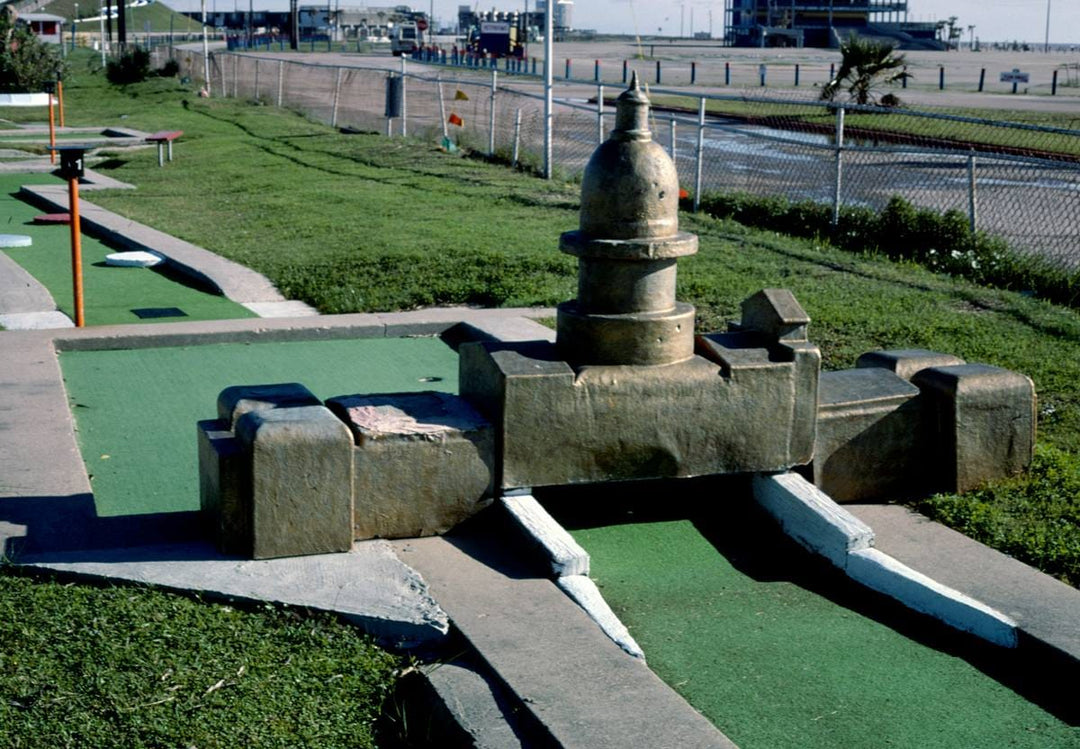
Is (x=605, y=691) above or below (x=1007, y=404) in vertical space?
below

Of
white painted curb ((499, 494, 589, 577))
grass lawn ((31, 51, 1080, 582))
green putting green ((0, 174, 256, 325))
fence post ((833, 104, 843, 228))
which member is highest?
fence post ((833, 104, 843, 228))

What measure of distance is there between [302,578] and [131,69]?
140ft

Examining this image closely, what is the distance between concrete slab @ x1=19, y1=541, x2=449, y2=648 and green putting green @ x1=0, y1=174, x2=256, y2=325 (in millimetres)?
5053

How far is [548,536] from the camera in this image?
5.01 metres

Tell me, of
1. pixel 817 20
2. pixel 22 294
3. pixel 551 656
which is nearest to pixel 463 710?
pixel 551 656

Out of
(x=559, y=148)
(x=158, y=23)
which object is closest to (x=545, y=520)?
(x=559, y=148)

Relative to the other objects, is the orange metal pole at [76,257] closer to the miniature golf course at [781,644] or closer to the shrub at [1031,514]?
the miniature golf course at [781,644]

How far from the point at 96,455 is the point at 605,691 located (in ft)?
11.4

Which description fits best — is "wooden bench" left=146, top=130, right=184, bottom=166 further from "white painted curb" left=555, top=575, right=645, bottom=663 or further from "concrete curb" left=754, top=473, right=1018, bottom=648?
"white painted curb" left=555, top=575, right=645, bottom=663

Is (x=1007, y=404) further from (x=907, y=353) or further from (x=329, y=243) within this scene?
(x=329, y=243)

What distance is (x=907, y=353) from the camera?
6.46 m

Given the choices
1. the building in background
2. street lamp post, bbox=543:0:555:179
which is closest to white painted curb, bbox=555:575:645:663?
street lamp post, bbox=543:0:555:179

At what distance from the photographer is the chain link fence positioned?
47.2 ft

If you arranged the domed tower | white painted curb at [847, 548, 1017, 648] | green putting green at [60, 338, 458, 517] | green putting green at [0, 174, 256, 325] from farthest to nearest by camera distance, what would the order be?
green putting green at [0, 174, 256, 325] → green putting green at [60, 338, 458, 517] → the domed tower → white painted curb at [847, 548, 1017, 648]
